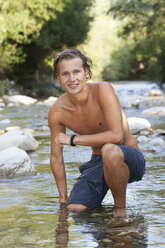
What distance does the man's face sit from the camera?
4098mm

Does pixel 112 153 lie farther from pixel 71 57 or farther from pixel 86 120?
pixel 71 57

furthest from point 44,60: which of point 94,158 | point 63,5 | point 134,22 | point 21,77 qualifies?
point 94,158

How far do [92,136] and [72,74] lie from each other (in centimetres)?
53

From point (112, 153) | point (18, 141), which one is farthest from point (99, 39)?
point (112, 153)

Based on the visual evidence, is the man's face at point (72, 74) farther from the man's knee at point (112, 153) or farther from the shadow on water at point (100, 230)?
the shadow on water at point (100, 230)

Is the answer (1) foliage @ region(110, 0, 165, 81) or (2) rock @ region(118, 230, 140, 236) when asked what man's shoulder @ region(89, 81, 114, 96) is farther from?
(1) foliage @ region(110, 0, 165, 81)

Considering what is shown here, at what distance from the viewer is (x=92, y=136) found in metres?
4.04

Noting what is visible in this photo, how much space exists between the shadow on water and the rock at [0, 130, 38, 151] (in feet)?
11.2

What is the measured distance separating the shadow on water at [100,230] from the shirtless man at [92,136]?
0.14 metres

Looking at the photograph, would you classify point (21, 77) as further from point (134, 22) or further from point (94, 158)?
point (94, 158)

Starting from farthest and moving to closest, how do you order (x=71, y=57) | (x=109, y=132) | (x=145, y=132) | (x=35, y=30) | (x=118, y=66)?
(x=118, y=66), (x=35, y=30), (x=145, y=132), (x=71, y=57), (x=109, y=132)

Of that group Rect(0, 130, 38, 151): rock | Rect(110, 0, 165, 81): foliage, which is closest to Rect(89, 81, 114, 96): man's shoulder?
Rect(0, 130, 38, 151): rock

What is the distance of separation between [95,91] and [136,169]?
75 cm

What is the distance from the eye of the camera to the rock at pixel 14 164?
5754mm
